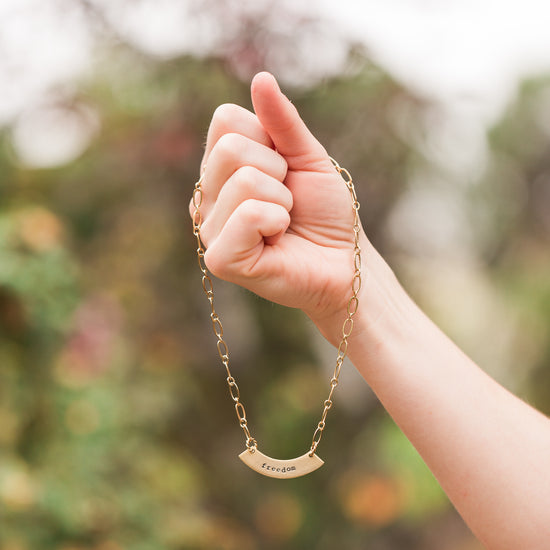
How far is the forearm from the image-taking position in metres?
1.32

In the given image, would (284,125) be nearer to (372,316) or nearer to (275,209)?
(275,209)

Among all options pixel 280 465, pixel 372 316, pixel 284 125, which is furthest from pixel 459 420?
pixel 284 125

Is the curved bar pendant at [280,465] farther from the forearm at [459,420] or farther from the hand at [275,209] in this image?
the hand at [275,209]

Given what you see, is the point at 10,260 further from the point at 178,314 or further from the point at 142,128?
the point at 178,314

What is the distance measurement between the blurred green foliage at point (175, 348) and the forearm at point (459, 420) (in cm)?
172

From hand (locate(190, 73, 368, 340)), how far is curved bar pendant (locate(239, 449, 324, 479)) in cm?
38

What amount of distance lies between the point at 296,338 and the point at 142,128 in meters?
1.93

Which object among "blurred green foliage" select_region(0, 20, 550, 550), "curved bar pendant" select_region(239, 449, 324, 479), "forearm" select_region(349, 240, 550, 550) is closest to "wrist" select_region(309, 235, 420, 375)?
"forearm" select_region(349, 240, 550, 550)

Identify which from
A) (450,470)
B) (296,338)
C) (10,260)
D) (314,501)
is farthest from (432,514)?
(10,260)

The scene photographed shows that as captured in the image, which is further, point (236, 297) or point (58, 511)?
point (236, 297)

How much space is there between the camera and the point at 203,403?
4.20 meters

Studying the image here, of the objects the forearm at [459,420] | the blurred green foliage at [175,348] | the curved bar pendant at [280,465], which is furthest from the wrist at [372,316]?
the blurred green foliage at [175,348]

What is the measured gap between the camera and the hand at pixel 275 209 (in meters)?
1.24

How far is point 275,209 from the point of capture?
1254mm
